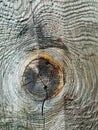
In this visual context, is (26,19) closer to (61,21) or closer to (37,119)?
(61,21)

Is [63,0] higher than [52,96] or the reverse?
higher

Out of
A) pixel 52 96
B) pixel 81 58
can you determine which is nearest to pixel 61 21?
pixel 81 58

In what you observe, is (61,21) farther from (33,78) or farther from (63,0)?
(33,78)

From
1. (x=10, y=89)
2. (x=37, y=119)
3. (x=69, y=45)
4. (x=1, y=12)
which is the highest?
(x=1, y=12)

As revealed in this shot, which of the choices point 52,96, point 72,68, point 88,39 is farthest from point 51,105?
point 88,39

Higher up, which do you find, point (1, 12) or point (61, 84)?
point (1, 12)

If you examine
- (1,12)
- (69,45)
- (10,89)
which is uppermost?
(1,12)
